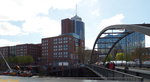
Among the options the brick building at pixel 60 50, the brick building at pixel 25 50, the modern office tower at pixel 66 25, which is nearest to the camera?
the brick building at pixel 60 50

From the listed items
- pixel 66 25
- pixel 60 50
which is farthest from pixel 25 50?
pixel 66 25

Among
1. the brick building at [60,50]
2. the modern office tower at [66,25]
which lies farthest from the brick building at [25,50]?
the modern office tower at [66,25]

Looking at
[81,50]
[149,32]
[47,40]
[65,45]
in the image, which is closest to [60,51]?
[65,45]

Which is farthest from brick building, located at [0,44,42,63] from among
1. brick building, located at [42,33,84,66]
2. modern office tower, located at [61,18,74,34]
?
modern office tower, located at [61,18,74,34]

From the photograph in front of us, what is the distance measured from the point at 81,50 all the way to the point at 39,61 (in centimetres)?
4449

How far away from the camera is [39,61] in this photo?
453 feet

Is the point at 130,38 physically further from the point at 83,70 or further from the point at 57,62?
the point at 57,62

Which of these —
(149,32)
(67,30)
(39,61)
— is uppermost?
(67,30)

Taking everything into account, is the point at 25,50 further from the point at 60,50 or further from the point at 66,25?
the point at 66,25

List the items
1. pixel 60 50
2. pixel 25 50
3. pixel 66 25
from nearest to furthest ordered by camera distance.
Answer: pixel 60 50, pixel 25 50, pixel 66 25

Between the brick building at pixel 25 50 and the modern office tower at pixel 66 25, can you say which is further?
the modern office tower at pixel 66 25

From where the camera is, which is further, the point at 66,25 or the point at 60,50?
the point at 66,25

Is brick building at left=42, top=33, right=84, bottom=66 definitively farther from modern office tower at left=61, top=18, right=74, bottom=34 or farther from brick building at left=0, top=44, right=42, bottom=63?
modern office tower at left=61, top=18, right=74, bottom=34

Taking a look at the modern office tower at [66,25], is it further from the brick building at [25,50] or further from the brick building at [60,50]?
the brick building at [60,50]
